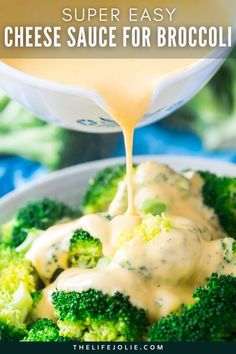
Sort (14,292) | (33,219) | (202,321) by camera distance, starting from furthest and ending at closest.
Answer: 1. (33,219)
2. (14,292)
3. (202,321)

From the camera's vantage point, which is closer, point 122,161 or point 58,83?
point 58,83

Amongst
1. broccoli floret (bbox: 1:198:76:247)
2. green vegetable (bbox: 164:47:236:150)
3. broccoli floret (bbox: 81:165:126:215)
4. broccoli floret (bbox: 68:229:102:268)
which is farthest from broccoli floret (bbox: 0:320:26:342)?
green vegetable (bbox: 164:47:236:150)

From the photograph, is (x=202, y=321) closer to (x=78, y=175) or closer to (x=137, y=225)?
(x=137, y=225)

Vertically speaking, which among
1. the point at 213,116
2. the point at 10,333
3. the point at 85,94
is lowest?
the point at 10,333

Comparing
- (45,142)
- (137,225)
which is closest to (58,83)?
(137,225)

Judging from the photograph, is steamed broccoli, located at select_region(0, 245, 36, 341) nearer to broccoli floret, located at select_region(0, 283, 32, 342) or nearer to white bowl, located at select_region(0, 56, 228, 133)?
broccoli floret, located at select_region(0, 283, 32, 342)

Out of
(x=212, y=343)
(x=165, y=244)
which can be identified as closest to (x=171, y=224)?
(x=165, y=244)

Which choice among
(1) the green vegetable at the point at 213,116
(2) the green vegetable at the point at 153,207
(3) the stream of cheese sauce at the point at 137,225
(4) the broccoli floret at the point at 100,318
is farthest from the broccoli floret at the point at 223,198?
(4) the broccoli floret at the point at 100,318
